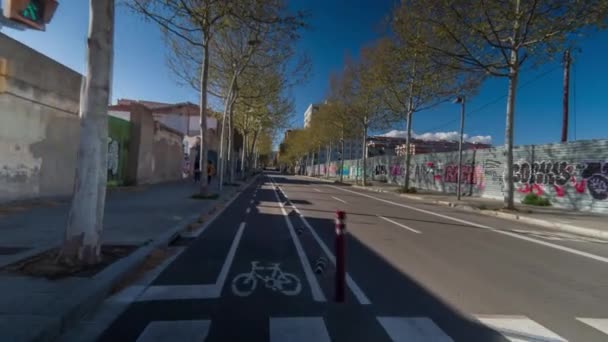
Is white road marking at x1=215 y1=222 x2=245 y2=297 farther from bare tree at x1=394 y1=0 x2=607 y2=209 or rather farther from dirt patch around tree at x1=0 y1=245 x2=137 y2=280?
bare tree at x1=394 y1=0 x2=607 y2=209

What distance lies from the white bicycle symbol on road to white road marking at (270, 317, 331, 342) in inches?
32.0

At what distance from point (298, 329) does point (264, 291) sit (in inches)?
47.3

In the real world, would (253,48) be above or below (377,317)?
above

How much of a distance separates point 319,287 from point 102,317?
252 cm

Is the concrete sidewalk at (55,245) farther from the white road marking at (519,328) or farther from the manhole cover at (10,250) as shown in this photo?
the white road marking at (519,328)

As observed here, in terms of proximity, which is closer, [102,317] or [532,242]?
[102,317]

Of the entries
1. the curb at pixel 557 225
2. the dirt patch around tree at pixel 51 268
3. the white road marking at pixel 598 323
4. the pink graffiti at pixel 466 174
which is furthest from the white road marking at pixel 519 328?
the pink graffiti at pixel 466 174

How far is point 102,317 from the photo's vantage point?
12.7ft

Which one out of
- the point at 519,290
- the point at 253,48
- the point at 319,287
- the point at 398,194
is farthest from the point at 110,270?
the point at 398,194

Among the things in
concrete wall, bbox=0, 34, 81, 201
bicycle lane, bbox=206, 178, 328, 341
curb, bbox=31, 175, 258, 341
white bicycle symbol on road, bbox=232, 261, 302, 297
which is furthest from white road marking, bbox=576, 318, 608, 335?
concrete wall, bbox=0, 34, 81, 201

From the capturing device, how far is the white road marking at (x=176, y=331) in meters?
3.42

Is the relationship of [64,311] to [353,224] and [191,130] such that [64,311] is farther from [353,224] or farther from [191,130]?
[191,130]

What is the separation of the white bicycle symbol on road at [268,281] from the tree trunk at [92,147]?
79.6 inches

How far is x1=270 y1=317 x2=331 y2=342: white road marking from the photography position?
11.4 feet
